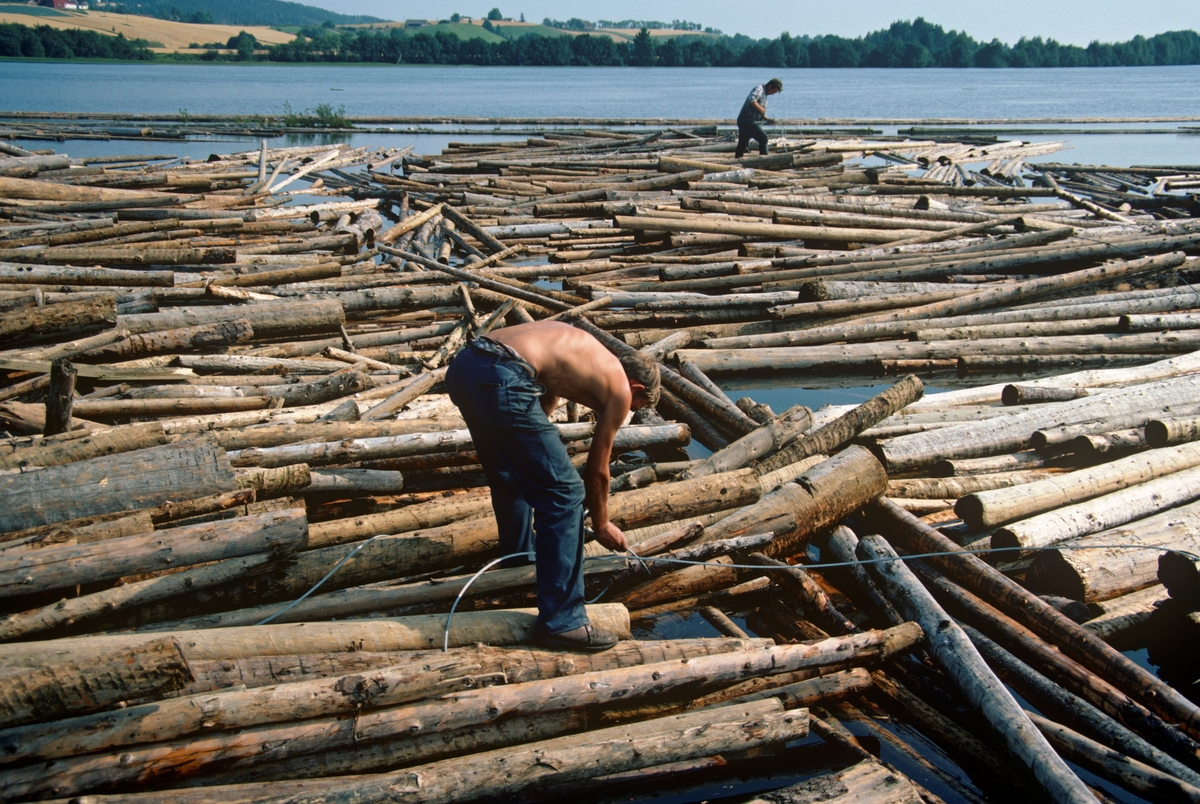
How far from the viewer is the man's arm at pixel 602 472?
4.01 metres

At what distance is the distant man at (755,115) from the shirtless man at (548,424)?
48.1ft

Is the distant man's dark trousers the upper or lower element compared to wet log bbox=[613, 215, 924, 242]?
upper

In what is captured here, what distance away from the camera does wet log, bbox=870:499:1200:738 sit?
12.8 ft

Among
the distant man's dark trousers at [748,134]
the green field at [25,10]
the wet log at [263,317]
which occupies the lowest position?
the wet log at [263,317]

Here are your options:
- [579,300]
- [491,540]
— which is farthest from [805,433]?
[579,300]

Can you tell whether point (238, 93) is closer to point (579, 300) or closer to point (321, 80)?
point (321, 80)

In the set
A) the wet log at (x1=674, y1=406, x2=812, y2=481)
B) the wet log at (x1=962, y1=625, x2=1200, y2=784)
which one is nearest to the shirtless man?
the wet log at (x1=674, y1=406, x2=812, y2=481)

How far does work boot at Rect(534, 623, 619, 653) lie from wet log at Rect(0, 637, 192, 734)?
1.54 m

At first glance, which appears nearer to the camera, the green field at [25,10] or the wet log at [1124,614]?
the wet log at [1124,614]

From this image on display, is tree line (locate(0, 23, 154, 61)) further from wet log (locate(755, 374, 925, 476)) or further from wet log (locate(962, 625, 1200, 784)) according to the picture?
wet log (locate(962, 625, 1200, 784))

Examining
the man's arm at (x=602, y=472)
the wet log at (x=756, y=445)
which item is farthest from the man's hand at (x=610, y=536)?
the wet log at (x=756, y=445)

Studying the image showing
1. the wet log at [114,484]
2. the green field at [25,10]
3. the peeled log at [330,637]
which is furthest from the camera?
the green field at [25,10]

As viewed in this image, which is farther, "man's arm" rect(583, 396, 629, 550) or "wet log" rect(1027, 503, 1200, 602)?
"wet log" rect(1027, 503, 1200, 602)

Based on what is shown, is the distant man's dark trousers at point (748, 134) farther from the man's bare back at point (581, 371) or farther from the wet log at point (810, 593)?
the man's bare back at point (581, 371)
